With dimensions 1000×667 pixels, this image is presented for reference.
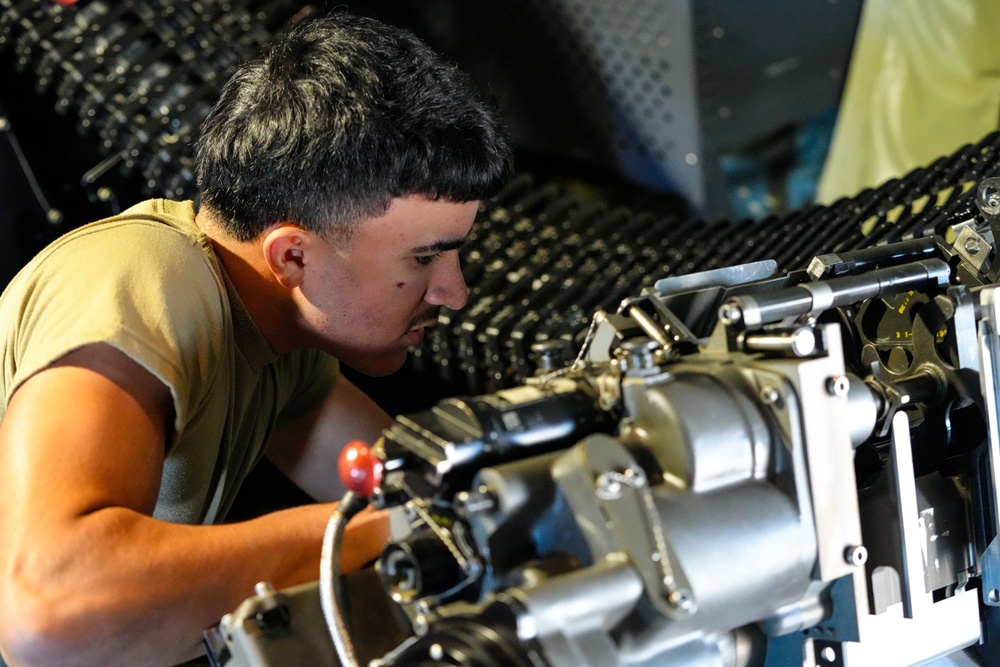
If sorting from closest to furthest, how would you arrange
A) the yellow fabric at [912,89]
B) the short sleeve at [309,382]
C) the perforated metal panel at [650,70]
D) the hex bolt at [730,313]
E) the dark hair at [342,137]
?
the hex bolt at [730,313]
the dark hair at [342,137]
the short sleeve at [309,382]
the yellow fabric at [912,89]
the perforated metal panel at [650,70]

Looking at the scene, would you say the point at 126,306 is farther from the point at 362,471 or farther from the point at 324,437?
the point at 324,437

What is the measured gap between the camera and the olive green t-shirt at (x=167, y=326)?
1.10m

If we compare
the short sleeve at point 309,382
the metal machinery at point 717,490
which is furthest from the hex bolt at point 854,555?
the short sleeve at point 309,382

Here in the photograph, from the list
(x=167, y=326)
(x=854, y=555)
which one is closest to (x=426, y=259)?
(x=167, y=326)

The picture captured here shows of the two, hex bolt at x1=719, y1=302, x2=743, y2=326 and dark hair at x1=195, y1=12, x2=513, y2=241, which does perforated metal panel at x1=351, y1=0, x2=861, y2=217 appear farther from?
hex bolt at x1=719, y1=302, x2=743, y2=326

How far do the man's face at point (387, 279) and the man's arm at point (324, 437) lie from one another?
0.82 feet

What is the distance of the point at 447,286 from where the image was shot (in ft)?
4.55

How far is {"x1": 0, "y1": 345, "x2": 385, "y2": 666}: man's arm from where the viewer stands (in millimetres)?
942

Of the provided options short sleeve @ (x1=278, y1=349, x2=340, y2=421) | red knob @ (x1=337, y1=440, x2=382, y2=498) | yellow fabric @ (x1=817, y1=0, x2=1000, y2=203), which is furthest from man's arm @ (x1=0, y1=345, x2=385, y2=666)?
yellow fabric @ (x1=817, y1=0, x2=1000, y2=203)

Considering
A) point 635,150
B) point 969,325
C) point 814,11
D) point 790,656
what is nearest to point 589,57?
point 635,150

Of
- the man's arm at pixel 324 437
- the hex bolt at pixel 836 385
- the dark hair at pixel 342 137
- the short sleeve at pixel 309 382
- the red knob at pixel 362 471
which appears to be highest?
the dark hair at pixel 342 137

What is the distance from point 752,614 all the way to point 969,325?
0.38 meters

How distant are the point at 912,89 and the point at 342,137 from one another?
1.89 metres

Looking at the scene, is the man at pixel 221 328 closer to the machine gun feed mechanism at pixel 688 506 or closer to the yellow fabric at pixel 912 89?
the machine gun feed mechanism at pixel 688 506
